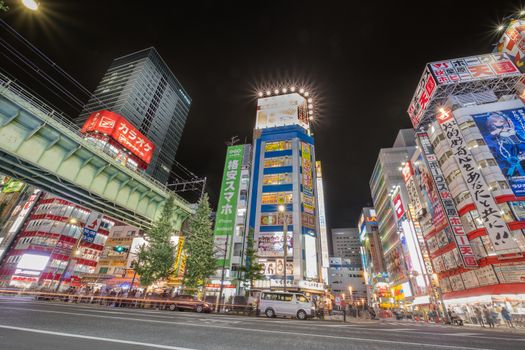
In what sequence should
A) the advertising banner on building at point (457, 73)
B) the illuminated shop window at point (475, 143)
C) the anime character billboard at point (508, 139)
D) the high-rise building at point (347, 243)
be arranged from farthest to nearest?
the high-rise building at point (347, 243) → the advertising banner on building at point (457, 73) → the illuminated shop window at point (475, 143) → the anime character billboard at point (508, 139)

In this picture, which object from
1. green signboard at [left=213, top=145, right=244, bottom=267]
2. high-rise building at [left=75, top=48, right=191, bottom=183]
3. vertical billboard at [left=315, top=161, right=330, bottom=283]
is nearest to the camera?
green signboard at [left=213, top=145, right=244, bottom=267]

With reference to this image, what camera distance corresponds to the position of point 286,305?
708 inches

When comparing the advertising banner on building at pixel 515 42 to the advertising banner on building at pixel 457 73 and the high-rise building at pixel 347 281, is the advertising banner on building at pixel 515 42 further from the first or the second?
the high-rise building at pixel 347 281

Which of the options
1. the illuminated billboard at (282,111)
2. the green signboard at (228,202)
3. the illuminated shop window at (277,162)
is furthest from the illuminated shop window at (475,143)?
the green signboard at (228,202)

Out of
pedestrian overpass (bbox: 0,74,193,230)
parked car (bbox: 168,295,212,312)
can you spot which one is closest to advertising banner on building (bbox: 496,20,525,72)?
parked car (bbox: 168,295,212,312)

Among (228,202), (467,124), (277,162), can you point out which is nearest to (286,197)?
(277,162)

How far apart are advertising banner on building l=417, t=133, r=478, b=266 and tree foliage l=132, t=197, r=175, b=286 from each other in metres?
33.8

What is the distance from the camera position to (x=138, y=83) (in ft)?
339

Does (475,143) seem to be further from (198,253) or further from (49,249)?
(49,249)

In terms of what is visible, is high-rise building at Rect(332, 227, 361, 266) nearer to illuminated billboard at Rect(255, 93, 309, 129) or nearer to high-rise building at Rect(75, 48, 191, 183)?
high-rise building at Rect(75, 48, 191, 183)

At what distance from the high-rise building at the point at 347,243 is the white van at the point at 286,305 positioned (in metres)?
152

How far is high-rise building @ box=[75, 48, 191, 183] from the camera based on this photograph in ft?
320

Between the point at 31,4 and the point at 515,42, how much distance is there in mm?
61088

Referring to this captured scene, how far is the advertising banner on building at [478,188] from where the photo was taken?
985 inches
